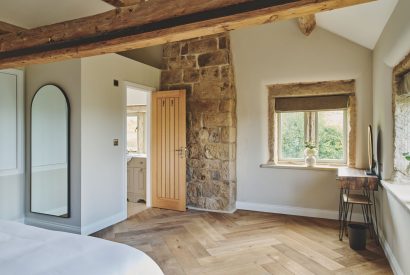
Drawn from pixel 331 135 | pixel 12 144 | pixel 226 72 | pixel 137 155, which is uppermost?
pixel 226 72

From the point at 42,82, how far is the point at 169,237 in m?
2.60

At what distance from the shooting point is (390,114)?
2.89 m

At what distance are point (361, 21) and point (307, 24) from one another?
2.78 ft

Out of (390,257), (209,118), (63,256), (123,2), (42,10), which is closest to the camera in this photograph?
(63,256)

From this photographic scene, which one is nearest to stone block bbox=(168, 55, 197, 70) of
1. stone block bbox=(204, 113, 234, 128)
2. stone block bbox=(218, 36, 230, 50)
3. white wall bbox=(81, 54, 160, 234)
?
stone block bbox=(218, 36, 230, 50)

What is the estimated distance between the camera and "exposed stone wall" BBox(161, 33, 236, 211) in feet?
14.8

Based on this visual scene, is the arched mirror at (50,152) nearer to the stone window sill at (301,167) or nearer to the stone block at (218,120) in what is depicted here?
the stone block at (218,120)

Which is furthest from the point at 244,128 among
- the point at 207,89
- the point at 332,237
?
the point at 332,237

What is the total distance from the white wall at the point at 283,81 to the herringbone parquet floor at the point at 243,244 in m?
0.32

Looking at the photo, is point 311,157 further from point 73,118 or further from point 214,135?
point 73,118

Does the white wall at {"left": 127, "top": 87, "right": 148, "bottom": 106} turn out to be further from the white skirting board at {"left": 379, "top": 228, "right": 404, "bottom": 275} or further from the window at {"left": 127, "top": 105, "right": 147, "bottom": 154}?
the white skirting board at {"left": 379, "top": 228, "right": 404, "bottom": 275}

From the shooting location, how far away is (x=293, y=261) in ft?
9.39

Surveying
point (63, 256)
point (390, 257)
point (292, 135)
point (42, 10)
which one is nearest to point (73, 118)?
point (42, 10)

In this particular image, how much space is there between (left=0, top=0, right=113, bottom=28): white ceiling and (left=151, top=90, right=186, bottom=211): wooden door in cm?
160
